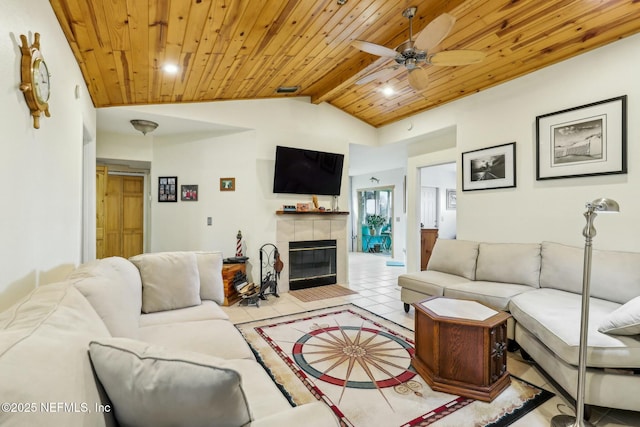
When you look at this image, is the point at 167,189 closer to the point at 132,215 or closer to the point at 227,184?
the point at 227,184

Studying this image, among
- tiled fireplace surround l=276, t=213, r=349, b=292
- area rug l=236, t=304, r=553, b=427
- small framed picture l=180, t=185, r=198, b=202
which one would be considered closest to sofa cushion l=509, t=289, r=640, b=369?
area rug l=236, t=304, r=553, b=427

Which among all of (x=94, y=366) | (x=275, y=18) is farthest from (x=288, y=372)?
(x=275, y=18)

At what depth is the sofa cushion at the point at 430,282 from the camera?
317 cm

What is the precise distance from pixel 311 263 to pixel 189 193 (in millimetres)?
2169

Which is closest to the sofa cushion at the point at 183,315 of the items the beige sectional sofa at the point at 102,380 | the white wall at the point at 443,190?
the beige sectional sofa at the point at 102,380

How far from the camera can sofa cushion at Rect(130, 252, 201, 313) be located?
7.36 feet

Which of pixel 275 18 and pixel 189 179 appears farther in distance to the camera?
pixel 189 179

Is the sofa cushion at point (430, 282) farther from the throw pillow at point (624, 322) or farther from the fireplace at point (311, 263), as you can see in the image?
the fireplace at point (311, 263)

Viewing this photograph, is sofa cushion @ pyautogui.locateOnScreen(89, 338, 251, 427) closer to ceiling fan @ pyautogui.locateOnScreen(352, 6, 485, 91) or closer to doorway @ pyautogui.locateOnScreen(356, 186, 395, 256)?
ceiling fan @ pyautogui.locateOnScreen(352, 6, 485, 91)

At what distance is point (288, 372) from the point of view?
2.30 meters

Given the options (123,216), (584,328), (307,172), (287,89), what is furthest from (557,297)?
(123,216)

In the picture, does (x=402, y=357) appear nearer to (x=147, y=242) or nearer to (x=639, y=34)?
(x=639, y=34)

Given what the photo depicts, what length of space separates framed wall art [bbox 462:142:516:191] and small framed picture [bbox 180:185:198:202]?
3.88 meters

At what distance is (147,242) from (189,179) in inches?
57.1
